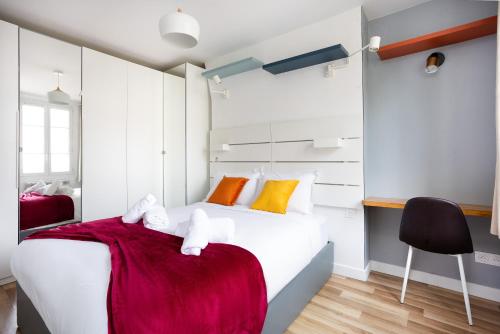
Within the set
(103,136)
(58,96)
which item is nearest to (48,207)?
(103,136)

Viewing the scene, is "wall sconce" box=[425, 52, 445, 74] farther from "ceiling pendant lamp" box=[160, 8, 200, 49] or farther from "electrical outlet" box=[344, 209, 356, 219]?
"ceiling pendant lamp" box=[160, 8, 200, 49]

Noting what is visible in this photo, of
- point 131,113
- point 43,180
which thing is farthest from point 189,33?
point 43,180

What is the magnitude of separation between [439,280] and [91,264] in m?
2.82

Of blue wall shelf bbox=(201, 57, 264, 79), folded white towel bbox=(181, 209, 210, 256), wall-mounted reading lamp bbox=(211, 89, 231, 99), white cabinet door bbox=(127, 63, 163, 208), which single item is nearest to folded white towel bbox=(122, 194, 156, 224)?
folded white towel bbox=(181, 209, 210, 256)

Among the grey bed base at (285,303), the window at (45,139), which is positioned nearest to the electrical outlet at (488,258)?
the grey bed base at (285,303)

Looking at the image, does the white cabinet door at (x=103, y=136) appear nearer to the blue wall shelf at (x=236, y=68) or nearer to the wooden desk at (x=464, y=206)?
the blue wall shelf at (x=236, y=68)

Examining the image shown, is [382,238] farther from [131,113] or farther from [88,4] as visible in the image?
[88,4]

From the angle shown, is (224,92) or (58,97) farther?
(224,92)

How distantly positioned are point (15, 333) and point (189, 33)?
2.35 metres

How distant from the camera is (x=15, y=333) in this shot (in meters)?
1.73

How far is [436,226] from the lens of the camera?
1928 millimetres

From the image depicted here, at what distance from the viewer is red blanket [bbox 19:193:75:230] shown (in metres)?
2.61

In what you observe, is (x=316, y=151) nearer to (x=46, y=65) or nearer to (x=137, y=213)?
(x=137, y=213)

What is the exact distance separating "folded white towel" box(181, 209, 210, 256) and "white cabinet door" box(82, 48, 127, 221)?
84.6 inches
